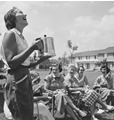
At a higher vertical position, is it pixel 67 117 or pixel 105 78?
pixel 105 78

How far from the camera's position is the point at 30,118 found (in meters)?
1.46

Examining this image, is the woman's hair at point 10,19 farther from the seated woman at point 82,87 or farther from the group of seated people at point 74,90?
the seated woman at point 82,87

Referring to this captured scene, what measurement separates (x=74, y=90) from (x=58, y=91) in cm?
74

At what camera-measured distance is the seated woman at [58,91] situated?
4738 mm

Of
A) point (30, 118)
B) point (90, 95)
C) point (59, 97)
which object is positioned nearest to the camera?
point (30, 118)

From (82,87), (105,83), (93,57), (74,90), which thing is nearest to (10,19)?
(74,90)

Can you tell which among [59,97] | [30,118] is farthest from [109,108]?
[30,118]

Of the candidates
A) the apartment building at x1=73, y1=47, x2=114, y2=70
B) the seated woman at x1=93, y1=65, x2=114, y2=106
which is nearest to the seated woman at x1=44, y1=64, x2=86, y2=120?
the seated woman at x1=93, y1=65, x2=114, y2=106

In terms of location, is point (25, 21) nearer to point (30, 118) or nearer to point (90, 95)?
point (30, 118)

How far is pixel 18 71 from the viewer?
1419 millimetres

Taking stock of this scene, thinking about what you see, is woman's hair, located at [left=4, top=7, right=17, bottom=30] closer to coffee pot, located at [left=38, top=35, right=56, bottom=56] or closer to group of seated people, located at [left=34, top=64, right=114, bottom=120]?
coffee pot, located at [left=38, top=35, right=56, bottom=56]

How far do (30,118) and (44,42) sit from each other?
60cm

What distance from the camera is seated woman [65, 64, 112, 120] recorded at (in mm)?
5164

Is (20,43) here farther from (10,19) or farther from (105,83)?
(105,83)
